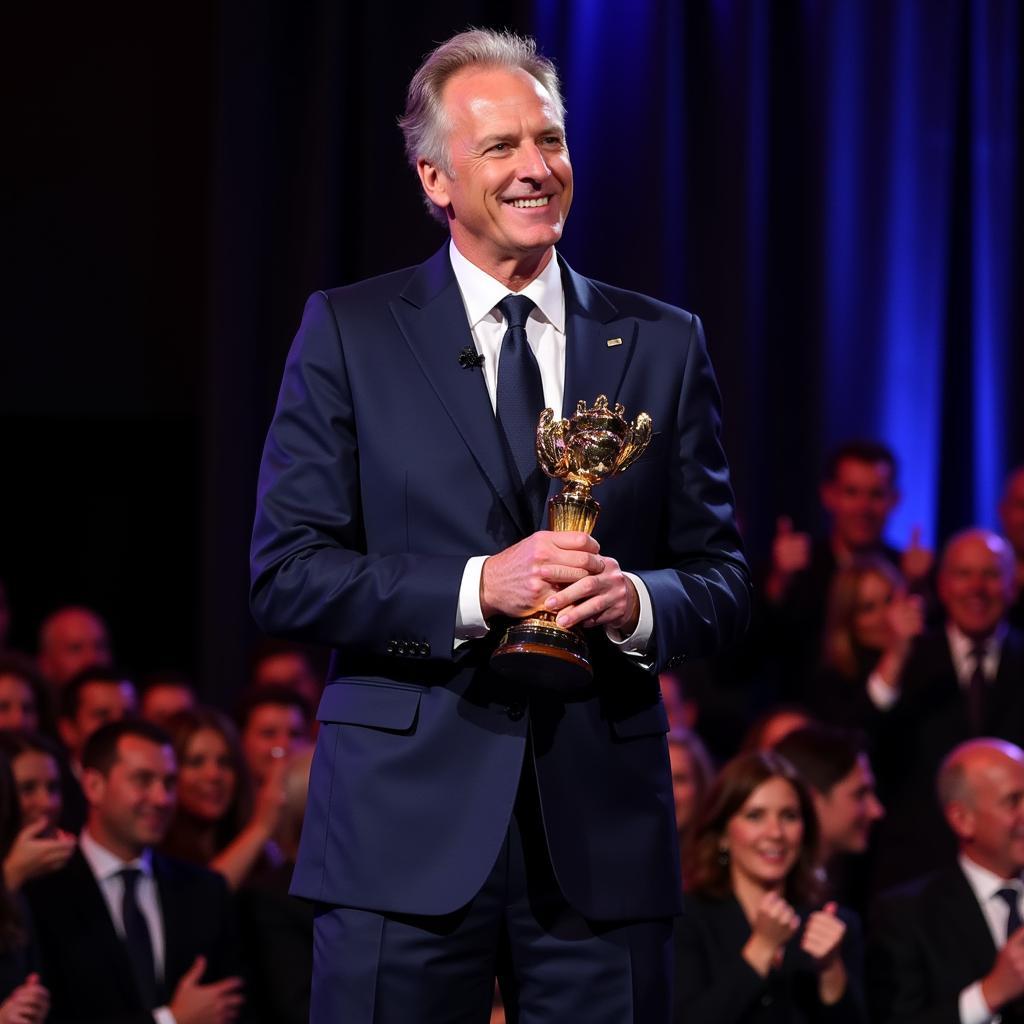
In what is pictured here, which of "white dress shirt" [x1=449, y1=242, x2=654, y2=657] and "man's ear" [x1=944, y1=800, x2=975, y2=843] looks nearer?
"white dress shirt" [x1=449, y1=242, x2=654, y2=657]

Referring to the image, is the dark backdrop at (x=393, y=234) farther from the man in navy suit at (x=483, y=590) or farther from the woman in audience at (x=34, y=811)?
the man in navy suit at (x=483, y=590)

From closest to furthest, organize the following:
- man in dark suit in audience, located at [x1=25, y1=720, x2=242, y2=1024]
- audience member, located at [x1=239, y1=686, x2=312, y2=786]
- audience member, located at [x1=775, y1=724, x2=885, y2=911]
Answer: man in dark suit in audience, located at [x1=25, y1=720, x2=242, y2=1024], audience member, located at [x1=775, y1=724, x2=885, y2=911], audience member, located at [x1=239, y1=686, x2=312, y2=786]

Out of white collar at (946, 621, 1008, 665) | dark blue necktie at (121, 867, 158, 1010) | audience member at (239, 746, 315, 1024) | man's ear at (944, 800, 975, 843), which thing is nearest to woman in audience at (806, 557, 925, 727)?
white collar at (946, 621, 1008, 665)

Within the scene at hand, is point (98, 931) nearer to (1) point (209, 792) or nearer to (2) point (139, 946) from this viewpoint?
(2) point (139, 946)

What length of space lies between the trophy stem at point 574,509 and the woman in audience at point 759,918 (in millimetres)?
2349

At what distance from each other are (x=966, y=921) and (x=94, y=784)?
88.6 inches

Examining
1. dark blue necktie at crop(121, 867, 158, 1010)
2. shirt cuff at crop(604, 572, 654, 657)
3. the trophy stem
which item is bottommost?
dark blue necktie at crop(121, 867, 158, 1010)

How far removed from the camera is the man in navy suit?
6.56ft

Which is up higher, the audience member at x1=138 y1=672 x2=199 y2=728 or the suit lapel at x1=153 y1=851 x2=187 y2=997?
the audience member at x1=138 y1=672 x2=199 y2=728

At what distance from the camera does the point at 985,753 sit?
4855mm

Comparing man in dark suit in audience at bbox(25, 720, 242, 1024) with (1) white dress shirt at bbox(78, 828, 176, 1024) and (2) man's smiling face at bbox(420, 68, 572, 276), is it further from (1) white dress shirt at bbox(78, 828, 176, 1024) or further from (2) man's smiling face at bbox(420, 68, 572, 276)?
(2) man's smiling face at bbox(420, 68, 572, 276)

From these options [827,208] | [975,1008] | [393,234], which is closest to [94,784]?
[975,1008]

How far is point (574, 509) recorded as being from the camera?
6.55ft

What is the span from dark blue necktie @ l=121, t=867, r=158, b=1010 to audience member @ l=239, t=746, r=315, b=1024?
27 centimetres
